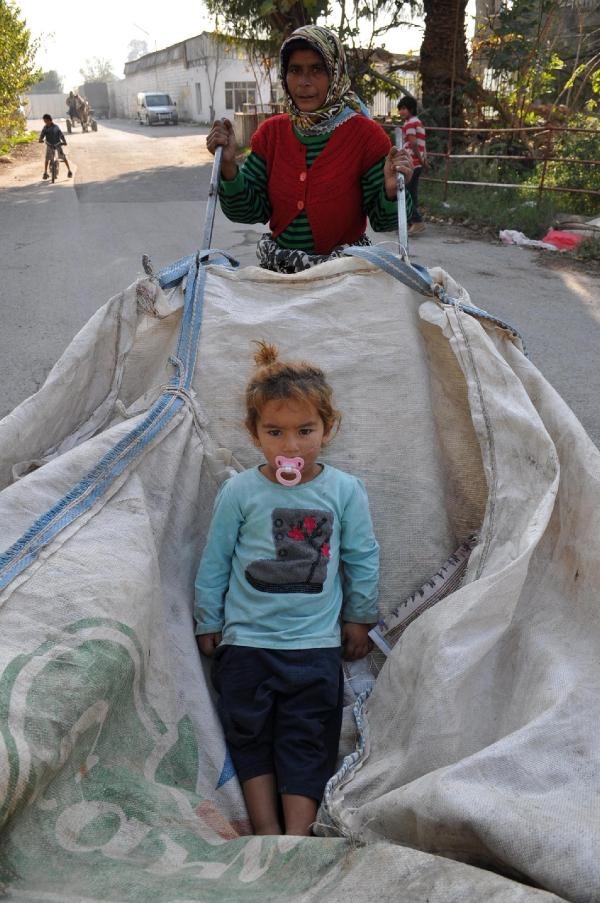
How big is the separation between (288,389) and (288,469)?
0.66 ft

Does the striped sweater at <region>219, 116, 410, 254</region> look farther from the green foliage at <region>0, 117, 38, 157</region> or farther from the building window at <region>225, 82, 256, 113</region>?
the building window at <region>225, 82, 256, 113</region>

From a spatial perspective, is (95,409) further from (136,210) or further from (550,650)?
(136,210)

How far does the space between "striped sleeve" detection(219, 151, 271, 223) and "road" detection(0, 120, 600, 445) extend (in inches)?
86.3

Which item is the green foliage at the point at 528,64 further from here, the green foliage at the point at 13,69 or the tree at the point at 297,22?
the green foliage at the point at 13,69

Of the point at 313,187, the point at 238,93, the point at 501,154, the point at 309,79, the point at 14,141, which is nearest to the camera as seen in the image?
the point at 309,79

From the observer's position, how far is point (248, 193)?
2953 millimetres

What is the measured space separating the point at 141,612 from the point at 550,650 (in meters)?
0.86

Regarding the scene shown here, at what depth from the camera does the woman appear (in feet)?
8.93

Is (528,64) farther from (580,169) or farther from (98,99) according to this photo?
(98,99)

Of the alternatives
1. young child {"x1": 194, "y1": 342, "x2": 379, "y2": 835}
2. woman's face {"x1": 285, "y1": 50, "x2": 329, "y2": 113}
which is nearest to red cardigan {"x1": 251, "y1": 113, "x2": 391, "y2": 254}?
woman's face {"x1": 285, "y1": 50, "x2": 329, "y2": 113}

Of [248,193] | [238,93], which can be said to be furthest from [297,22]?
[238,93]

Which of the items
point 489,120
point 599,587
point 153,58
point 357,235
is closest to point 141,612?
point 599,587

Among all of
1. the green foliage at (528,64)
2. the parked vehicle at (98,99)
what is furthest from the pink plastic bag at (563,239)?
the parked vehicle at (98,99)

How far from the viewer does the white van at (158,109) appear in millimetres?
36750
